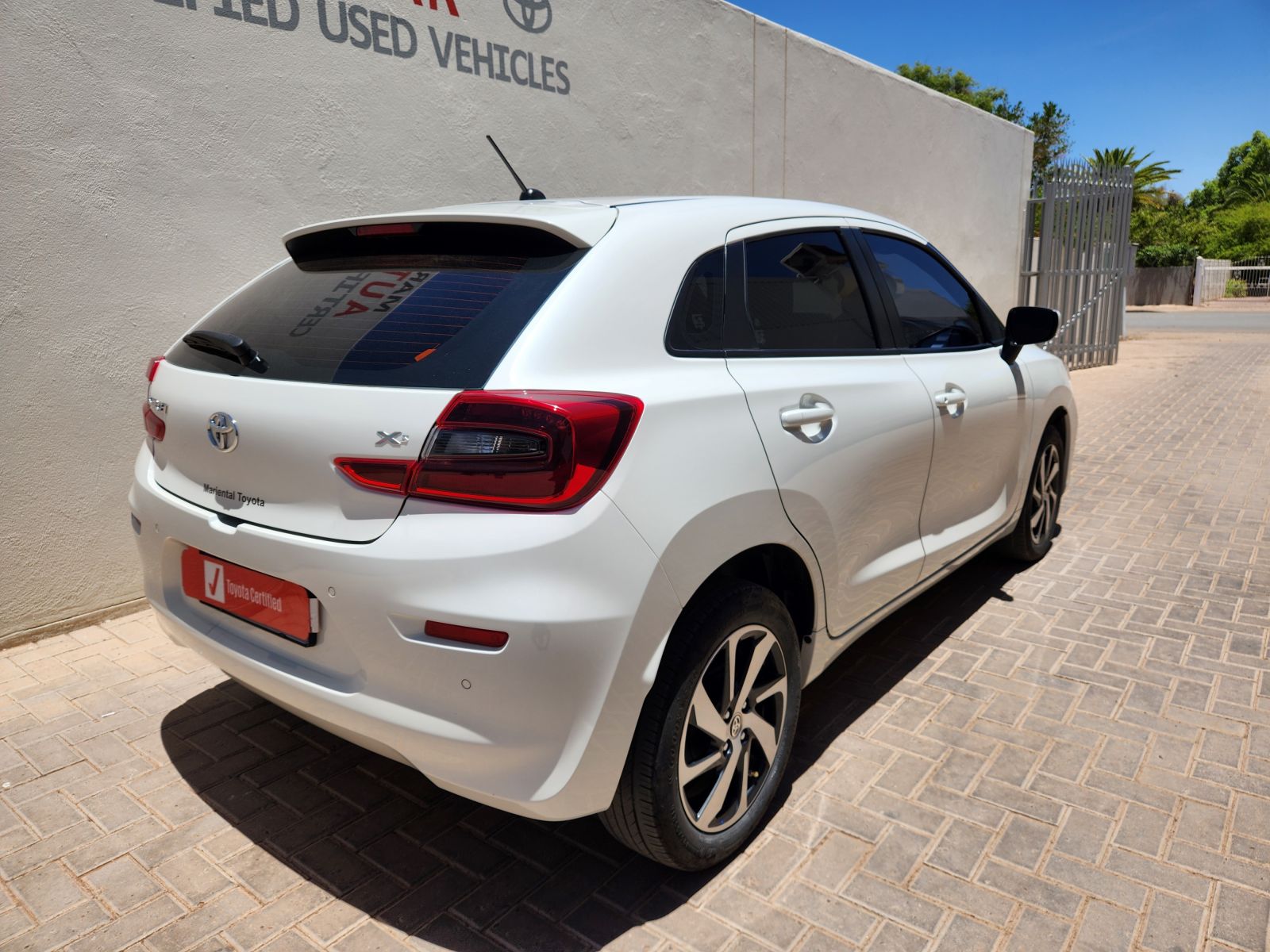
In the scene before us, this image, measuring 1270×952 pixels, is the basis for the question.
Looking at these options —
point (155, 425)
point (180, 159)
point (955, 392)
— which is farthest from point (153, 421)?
point (955, 392)

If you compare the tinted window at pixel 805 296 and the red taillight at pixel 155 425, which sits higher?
the tinted window at pixel 805 296

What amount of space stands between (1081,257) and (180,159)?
12.7 metres

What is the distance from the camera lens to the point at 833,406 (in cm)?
269

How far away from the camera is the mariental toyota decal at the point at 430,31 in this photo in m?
4.43

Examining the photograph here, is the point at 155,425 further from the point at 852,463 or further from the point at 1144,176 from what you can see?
the point at 1144,176

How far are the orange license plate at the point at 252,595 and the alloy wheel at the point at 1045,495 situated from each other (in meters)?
3.65

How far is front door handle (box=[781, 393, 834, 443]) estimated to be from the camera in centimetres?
250

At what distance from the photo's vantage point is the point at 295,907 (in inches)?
91.0

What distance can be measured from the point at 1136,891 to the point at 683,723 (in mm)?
1285

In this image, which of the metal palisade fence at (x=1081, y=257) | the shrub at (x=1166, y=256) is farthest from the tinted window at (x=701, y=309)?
the shrub at (x=1166, y=256)

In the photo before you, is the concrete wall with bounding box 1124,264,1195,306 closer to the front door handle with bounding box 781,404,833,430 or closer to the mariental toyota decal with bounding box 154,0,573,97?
the mariental toyota decal with bounding box 154,0,573,97

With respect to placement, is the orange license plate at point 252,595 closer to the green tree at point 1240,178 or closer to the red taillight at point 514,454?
the red taillight at point 514,454

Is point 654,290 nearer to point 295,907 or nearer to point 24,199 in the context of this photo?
point 295,907

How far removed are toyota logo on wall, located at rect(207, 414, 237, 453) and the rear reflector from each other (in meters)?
0.78
